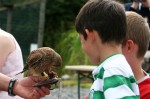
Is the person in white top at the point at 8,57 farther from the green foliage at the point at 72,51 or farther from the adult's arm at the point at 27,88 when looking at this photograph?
the green foliage at the point at 72,51

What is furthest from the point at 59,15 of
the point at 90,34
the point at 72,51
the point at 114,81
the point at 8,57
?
the point at 114,81

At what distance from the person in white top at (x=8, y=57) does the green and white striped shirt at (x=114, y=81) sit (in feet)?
3.04

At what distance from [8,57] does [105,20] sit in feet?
3.30

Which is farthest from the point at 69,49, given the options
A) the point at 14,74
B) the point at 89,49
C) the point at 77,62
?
the point at 89,49

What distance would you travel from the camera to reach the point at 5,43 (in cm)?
283

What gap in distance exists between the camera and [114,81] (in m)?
1.91

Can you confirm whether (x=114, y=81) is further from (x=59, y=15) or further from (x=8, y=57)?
(x=59, y=15)

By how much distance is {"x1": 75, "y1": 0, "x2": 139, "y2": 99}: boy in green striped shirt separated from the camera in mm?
1916

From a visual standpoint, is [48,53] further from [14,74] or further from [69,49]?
[69,49]

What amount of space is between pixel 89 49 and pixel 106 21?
0.45ft

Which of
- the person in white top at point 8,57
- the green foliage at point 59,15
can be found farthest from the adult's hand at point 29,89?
the green foliage at point 59,15

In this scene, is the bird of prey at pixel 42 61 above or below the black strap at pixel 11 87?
above

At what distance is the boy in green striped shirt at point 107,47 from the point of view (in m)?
1.92

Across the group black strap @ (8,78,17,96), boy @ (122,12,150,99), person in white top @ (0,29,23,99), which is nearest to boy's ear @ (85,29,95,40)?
boy @ (122,12,150,99)
